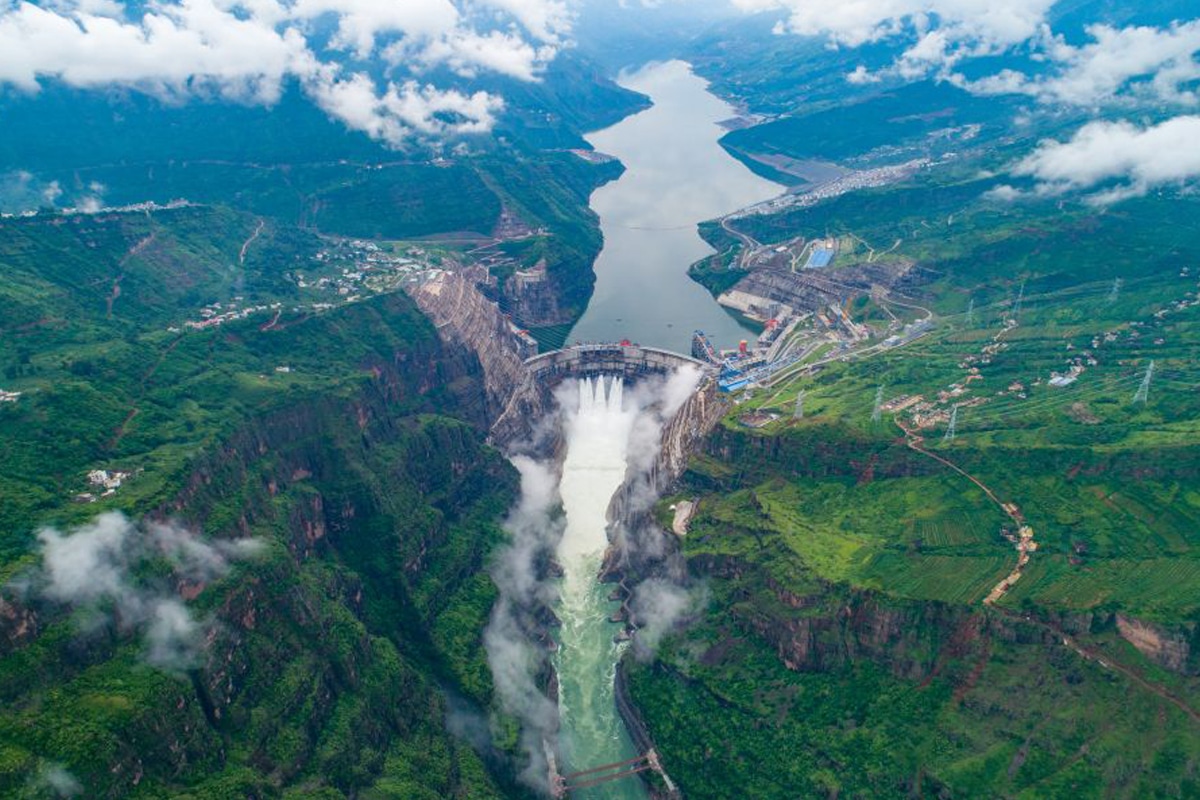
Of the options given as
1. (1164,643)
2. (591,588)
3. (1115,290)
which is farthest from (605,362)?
(1164,643)

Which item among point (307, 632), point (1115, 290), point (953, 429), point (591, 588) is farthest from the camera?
point (1115, 290)

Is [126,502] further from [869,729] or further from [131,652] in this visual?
[869,729]

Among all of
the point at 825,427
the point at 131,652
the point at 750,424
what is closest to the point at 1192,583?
the point at 825,427

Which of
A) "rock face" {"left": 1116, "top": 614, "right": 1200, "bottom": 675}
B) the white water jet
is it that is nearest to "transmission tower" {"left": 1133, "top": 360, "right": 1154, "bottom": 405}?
"rock face" {"left": 1116, "top": 614, "right": 1200, "bottom": 675}

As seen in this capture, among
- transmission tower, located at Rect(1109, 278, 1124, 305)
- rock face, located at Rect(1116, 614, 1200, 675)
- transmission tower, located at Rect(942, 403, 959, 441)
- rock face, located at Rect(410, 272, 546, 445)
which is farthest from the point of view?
transmission tower, located at Rect(1109, 278, 1124, 305)

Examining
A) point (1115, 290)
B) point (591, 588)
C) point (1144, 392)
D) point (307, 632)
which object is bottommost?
point (591, 588)

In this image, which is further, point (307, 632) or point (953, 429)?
point (953, 429)

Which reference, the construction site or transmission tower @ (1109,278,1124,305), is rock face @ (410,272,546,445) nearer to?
the construction site

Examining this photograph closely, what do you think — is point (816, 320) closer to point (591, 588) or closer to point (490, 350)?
point (490, 350)
